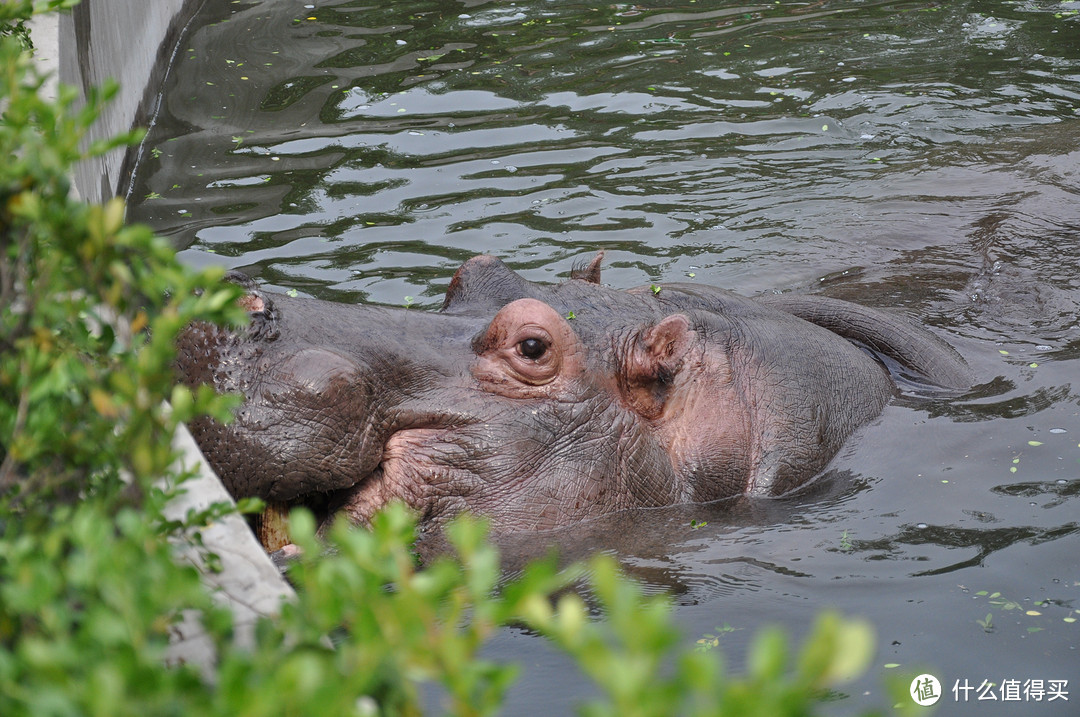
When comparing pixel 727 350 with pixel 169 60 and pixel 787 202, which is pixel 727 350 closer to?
pixel 787 202

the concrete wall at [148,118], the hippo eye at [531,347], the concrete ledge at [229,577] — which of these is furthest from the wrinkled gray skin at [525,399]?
the concrete ledge at [229,577]

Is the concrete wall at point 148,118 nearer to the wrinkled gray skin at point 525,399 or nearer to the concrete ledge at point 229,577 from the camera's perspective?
the concrete ledge at point 229,577

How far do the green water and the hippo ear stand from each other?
499 millimetres

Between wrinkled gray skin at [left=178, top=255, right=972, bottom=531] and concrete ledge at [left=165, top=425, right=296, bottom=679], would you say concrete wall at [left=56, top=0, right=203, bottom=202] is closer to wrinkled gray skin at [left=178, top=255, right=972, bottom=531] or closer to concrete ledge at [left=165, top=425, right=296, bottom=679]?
wrinkled gray skin at [left=178, top=255, right=972, bottom=531]

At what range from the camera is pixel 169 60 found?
10.9 metres

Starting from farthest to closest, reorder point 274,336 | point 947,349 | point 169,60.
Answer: point 169,60 → point 947,349 → point 274,336

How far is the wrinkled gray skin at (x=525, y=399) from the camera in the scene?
3.70m

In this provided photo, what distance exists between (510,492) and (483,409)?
1.09ft

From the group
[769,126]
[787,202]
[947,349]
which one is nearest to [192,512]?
[947,349]

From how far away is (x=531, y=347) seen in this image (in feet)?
13.8

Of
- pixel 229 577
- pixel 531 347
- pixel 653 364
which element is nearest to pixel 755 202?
pixel 653 364

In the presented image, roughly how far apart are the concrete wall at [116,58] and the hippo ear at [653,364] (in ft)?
12.2

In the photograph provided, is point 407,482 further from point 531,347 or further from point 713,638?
point 713,638

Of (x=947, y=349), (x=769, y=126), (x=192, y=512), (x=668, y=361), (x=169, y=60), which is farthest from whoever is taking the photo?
(x=169, y=60)
